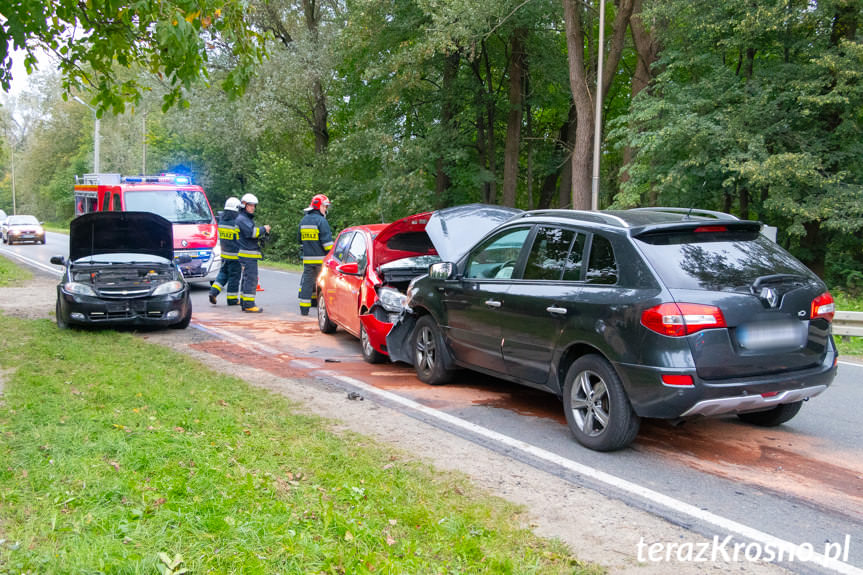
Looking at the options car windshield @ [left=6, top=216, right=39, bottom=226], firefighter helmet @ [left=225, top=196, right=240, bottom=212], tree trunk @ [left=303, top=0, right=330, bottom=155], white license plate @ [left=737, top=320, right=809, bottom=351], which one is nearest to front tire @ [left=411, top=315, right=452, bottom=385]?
white license plate @ [left=737, top=320, right=809, bottom=351]

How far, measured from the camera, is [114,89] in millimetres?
7969

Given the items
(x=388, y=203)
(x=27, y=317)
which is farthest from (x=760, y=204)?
(x=27, y=317)

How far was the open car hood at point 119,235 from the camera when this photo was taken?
10.8m

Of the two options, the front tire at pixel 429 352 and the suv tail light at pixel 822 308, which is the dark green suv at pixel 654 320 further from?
the front tire at pixel 429 352

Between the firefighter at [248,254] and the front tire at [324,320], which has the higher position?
the firefighter at [248,254]

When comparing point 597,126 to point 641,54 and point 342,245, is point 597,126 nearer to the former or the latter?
point 641,54

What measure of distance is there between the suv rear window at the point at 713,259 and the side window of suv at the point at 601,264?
0.83 feet

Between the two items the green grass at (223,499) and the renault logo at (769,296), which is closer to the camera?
the green grass at (223,499)

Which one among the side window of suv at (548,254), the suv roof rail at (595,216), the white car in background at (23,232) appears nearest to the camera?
the suv roof rail at (595,216)

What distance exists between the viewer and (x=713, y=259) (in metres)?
4.97

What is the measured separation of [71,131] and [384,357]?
259 feet

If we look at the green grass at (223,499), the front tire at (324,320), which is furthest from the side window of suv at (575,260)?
the front tire at (324,320)

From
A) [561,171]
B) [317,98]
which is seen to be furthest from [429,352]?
[317,98]

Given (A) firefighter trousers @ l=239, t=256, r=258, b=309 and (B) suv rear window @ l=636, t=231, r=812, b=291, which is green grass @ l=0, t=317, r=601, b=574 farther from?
(A) firefighter trousers @ l=239, t=256, r=258, b=309
